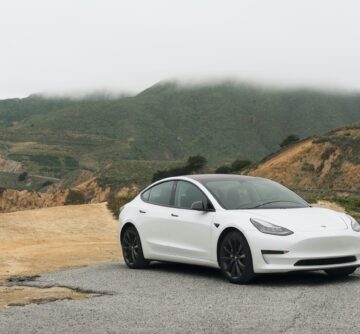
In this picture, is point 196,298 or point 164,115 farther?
point 164,115

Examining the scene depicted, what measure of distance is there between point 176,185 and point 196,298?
3.03m

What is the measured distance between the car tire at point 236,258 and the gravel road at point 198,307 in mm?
139

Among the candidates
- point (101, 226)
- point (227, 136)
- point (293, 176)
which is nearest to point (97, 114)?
point (227, 136)

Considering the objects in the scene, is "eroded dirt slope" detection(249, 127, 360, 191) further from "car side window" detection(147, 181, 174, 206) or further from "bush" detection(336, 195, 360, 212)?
"car side window" detection(147, 181, 174, 206)

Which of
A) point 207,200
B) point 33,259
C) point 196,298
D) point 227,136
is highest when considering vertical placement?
point 207,200

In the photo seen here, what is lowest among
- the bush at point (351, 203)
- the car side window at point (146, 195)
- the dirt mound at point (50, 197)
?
the dirt mound at point (50, 197)

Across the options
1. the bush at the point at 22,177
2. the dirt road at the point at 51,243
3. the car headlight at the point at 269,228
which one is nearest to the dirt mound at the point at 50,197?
the dirt road at the point at 51,243

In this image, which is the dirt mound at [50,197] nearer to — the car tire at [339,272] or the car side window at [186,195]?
the car side window at [186,195]

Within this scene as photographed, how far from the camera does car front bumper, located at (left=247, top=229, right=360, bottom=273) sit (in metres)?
8.79

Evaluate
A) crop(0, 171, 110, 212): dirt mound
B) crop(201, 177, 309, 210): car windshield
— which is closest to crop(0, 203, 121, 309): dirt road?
crop(201, 177, 309, 210): car windshield

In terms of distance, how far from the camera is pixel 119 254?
15734mm

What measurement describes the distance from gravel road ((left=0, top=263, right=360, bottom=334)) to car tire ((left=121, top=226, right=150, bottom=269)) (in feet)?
3.32

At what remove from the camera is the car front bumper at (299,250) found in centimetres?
879

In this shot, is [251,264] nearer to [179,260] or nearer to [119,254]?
[179,260]
